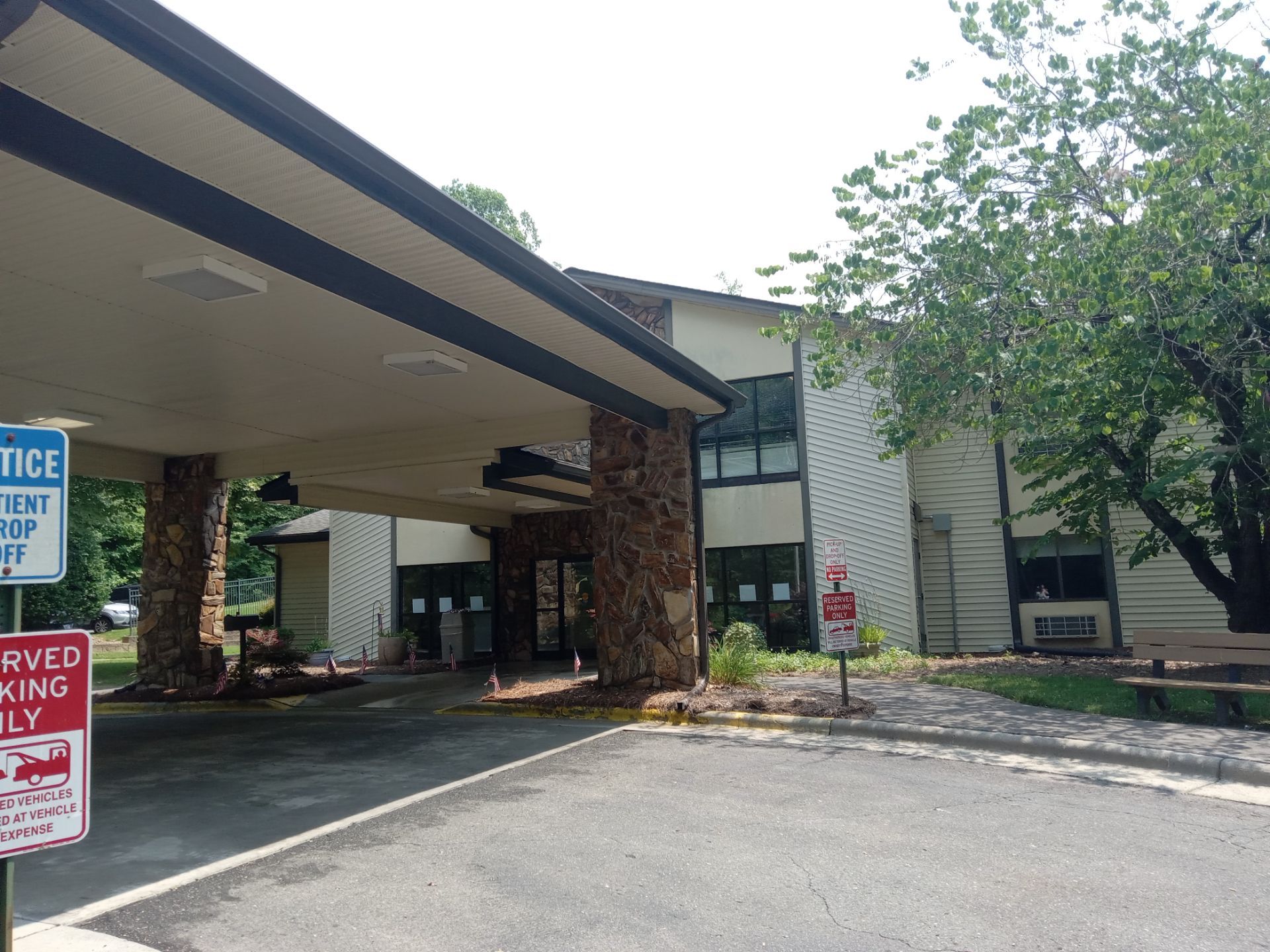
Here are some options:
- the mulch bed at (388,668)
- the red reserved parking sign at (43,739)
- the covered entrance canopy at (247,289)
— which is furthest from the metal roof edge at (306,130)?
the mulch bed at (388,668)

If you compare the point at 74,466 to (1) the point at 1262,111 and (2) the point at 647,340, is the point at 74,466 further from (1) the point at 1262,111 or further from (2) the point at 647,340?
(1) the point at 1262,111

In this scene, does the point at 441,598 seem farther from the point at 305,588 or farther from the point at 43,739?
the point at 43,739

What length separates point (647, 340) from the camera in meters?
10.1

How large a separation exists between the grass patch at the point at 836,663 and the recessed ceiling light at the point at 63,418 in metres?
9.56

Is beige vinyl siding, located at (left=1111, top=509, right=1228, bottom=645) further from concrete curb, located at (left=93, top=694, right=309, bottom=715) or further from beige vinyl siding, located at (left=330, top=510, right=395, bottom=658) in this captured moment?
beige vinyl siding, located at (left=330, top=510, right=395, bottom=658)

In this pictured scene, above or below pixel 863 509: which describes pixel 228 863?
below

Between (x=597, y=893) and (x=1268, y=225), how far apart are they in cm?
1143

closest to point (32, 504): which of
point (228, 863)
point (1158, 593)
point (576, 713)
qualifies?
point (228, 863)

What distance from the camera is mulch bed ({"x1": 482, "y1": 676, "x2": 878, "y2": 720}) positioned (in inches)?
422

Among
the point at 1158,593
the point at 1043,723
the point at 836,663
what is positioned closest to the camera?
the point at 1043,723

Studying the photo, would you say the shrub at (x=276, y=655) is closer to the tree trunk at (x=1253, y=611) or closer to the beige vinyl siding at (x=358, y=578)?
the beige vinyl siding at (x=358, y=578)

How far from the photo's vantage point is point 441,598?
22.4 metres

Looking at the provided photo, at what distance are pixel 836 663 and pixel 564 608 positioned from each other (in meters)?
6.78

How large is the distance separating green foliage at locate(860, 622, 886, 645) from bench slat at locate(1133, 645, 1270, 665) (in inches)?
293
